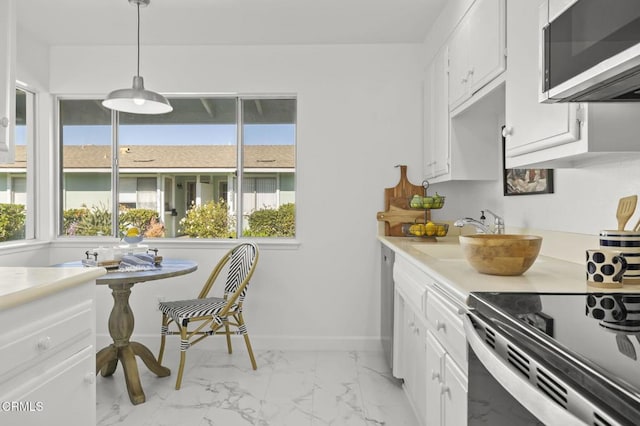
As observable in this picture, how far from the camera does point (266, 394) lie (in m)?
2.73

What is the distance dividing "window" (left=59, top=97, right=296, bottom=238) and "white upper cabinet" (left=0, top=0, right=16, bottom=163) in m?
1.97

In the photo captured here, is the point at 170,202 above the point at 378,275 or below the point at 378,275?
Answer: above

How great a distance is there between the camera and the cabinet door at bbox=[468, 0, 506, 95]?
192cm

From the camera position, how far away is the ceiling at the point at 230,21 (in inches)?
117

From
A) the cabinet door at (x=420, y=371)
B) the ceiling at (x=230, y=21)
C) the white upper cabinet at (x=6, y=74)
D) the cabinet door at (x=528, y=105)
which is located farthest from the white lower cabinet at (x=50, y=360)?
the ceiling at (x=230, y=21)

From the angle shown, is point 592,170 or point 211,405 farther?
point 211,405

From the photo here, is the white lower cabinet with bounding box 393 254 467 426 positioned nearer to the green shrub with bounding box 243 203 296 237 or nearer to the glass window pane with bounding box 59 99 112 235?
the green shrub with bounding box 243 203 296 237

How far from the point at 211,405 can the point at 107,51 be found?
9.78 ft

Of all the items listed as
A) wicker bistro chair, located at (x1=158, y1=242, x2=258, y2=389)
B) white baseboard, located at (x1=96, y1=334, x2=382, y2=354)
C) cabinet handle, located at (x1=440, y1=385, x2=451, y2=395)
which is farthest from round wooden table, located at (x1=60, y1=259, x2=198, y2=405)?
cabinet handle, located at (x1=440, y1=385, x2=451, y2=395)

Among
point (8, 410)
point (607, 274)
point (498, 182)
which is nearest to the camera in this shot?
point (8, 410)

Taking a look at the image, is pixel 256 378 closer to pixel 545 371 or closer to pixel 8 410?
pixel 8 410

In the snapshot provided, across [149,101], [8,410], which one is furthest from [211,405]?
[149,101]

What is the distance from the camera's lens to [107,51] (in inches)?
145

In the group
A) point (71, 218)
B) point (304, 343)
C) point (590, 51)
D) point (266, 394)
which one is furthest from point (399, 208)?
point (71, 218)
